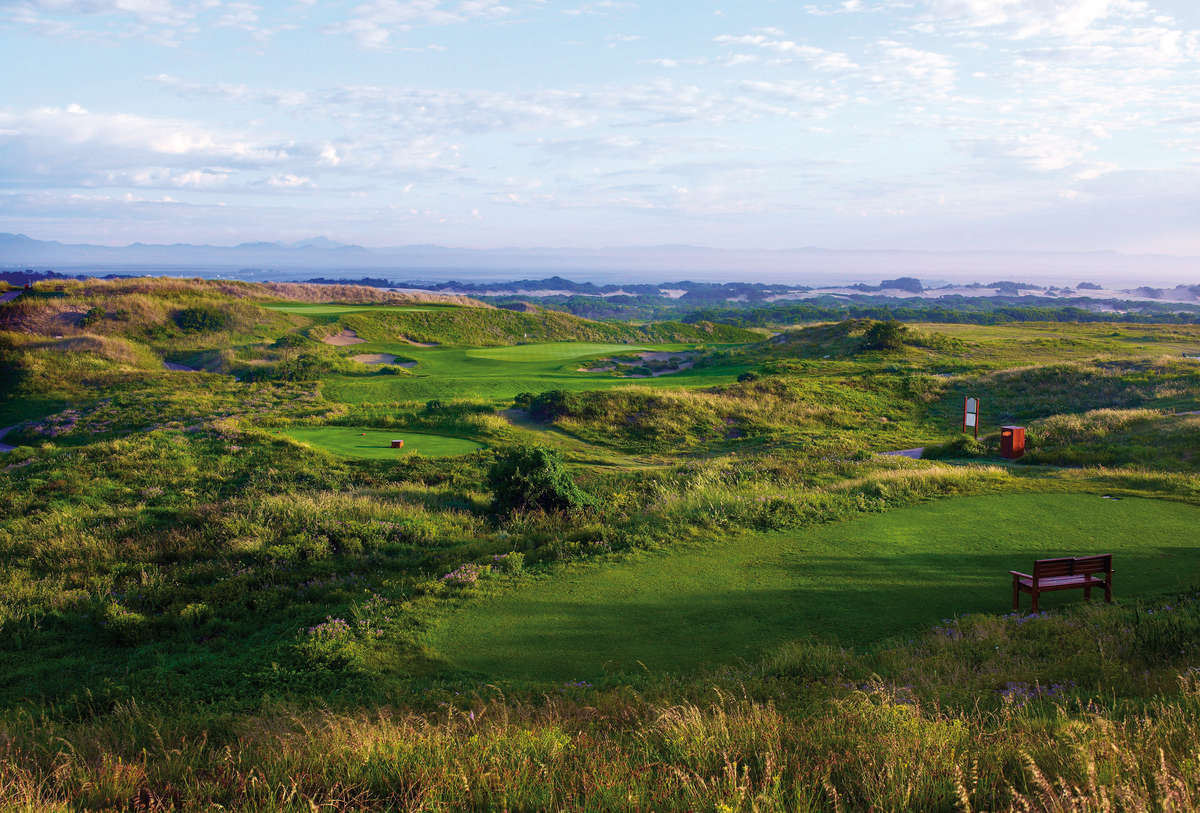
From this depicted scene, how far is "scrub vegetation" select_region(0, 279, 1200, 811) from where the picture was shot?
4.29 meters

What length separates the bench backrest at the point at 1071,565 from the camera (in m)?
8.53

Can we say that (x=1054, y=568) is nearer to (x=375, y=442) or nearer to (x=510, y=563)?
(x=510, y=563)

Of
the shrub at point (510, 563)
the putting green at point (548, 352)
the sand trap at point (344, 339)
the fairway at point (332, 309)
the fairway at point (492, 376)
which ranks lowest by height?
the shrub at point (510, 563)

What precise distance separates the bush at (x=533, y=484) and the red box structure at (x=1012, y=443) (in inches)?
546

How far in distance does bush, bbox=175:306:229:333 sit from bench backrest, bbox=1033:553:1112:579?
52104 mm

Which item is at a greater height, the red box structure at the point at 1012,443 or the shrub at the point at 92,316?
the shrub at the point at 92,316

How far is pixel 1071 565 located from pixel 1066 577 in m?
0.17

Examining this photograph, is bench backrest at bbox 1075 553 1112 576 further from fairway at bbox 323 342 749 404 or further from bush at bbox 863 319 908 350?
bush at bbox 863 319 908 350

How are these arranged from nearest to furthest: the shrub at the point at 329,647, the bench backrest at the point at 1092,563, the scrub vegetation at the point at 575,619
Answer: the scrub vegetation at the point at 575,619 < the shrub at the point at 329,647 < the bench backrest at the point at 1092,563

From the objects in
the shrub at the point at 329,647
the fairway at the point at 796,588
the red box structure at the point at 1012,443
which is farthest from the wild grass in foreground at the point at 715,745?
the red box structure at the point at 1012,443

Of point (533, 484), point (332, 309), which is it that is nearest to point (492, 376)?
point (533, 484)

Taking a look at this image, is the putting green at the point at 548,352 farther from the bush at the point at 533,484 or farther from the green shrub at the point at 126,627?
the green shrub at the point at 126,627

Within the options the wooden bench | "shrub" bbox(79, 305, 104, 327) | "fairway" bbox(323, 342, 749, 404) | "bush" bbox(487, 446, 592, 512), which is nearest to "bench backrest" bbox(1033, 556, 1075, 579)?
the wooden bench

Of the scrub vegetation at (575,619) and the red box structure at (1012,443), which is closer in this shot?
the scrub vegetation at (575,619)
